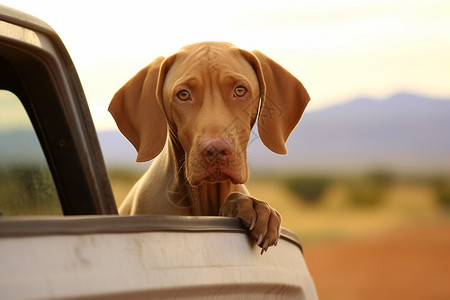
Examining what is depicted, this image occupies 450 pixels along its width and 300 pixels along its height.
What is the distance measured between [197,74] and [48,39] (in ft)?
2.80

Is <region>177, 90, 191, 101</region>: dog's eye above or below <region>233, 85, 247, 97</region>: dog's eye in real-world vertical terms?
below

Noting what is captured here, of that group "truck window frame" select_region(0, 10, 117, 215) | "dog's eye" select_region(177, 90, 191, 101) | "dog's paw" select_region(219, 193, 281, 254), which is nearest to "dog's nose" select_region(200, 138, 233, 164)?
"dog's paw" select_region(219, 193, 281, 254)

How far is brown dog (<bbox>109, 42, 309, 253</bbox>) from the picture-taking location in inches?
154

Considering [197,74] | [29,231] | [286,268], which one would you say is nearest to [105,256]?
[29,231]

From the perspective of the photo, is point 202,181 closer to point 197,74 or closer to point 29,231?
point 197,74

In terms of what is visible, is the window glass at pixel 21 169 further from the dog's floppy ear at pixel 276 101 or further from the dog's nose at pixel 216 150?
the dog's floppy ear at pixel 276 101

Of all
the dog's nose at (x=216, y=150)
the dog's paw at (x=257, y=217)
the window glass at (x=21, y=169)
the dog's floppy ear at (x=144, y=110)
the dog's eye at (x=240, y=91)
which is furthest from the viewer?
the dog's floppy ear at (x=144, y=110)

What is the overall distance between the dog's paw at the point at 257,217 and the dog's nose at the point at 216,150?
0.19 meters

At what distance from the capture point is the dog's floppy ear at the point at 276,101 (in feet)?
14.0

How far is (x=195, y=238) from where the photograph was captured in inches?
102

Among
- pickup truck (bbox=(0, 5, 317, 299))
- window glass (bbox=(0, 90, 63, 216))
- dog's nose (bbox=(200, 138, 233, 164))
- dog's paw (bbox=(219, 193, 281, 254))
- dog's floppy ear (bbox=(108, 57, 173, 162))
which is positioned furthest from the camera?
dog's floppy ear (bbox=(108, 57, 173, 162))

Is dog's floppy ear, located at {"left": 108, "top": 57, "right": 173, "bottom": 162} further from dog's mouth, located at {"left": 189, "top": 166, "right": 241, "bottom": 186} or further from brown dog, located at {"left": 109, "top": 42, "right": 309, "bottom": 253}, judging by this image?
dog's mouth, located at {"left": 189, "top": 166, "right": 241, "bottom": 186}

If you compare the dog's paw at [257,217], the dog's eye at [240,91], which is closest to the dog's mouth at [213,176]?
the dog's paw at [257,217]

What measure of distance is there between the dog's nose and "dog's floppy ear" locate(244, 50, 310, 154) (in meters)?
0.43
